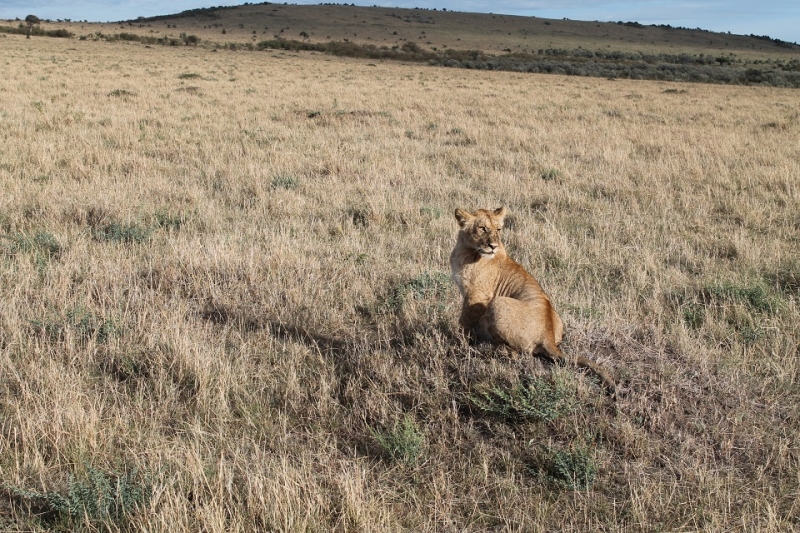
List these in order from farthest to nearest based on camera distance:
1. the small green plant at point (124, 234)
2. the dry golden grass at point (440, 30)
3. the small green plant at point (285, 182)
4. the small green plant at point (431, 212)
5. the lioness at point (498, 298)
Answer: the dry golden grass at point (440, 30)
the small green plant at point (285, 182)
the small green plant at point (431, 212)
the small green plant at point (124, 234)
the lioness at point (498, 298)

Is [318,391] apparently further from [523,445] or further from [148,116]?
[148,116]

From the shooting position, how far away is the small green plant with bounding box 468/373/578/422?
11.2 feet

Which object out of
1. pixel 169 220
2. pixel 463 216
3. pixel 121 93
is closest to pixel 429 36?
pixel 121 93

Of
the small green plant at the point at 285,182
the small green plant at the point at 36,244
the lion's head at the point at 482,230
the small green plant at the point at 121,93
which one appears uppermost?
the small green plant at the point at 121,93

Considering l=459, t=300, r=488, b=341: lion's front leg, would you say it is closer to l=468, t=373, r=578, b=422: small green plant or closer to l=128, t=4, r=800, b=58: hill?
l=468, t=373, r=578, b=422: small green plant

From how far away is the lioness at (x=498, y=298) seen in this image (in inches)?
146

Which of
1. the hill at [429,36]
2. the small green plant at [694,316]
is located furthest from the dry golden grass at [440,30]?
the small green plant at [694,316]

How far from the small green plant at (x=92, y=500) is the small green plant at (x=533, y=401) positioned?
1.88 meters

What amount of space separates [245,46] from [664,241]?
66.0 metres

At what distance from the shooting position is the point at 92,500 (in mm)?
2684

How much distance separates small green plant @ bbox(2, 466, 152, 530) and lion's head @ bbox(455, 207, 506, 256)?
242 centimetres

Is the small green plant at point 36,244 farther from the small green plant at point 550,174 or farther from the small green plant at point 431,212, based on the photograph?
the small green plant at point 550,174

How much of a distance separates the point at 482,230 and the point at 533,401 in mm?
1190

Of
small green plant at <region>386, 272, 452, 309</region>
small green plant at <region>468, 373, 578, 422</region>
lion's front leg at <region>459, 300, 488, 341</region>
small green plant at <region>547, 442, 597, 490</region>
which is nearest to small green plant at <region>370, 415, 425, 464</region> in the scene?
small green plant at <region>468, 373, 578, 422</region>
